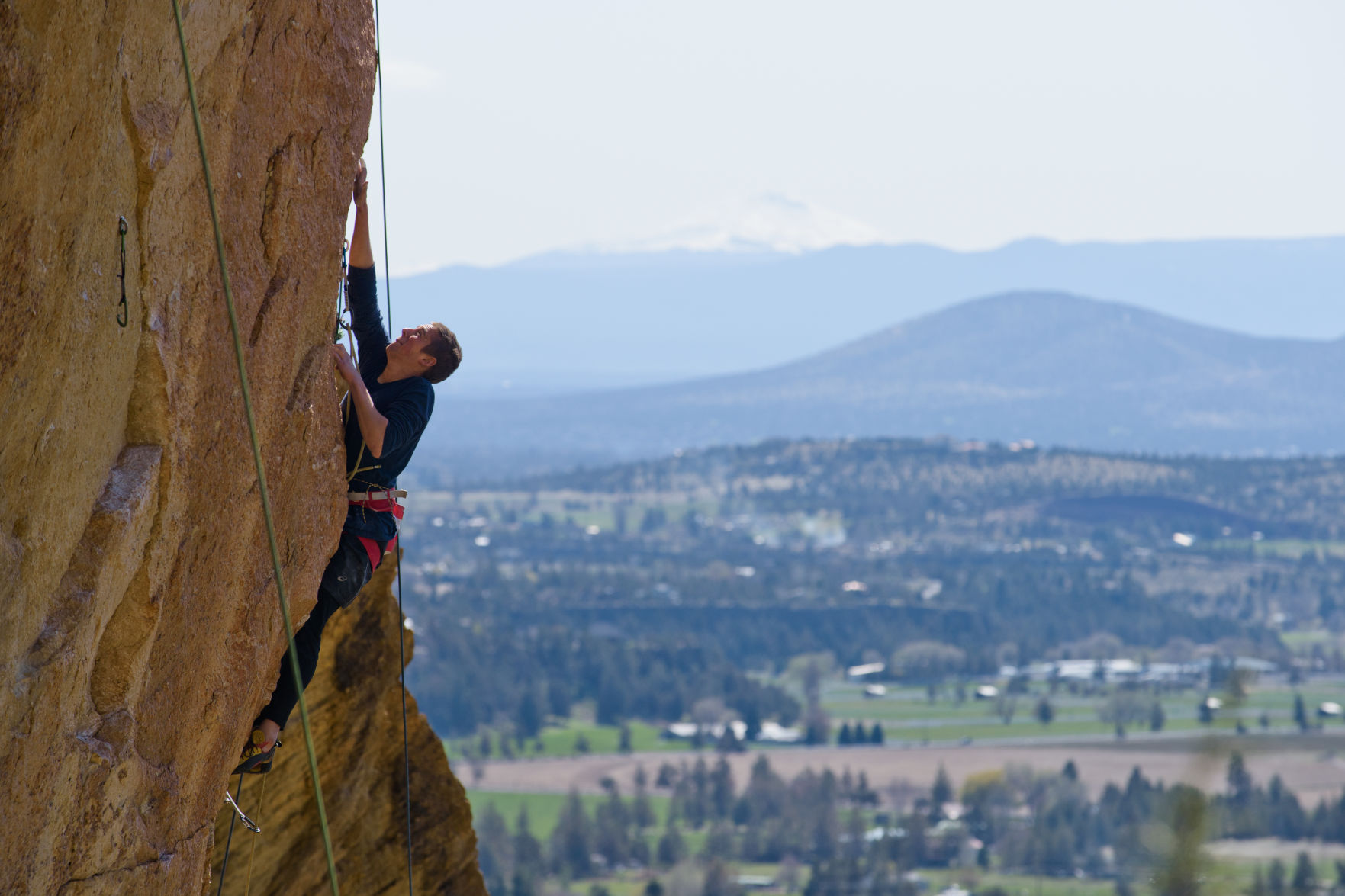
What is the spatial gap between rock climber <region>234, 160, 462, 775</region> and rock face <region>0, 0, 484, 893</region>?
0.27 metres

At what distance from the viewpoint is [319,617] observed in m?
8.31

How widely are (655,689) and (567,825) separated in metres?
40.9

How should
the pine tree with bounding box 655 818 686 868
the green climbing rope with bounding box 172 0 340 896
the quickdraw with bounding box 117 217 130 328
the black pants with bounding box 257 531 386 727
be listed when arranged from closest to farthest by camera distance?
the quickdraw with bounding box 117 217 130 328
the green climbing rope with bounding box 172 0 340 896
the black pants with bounding box 257 531 386 727
the pine tree with bounding box 655 818 686 868

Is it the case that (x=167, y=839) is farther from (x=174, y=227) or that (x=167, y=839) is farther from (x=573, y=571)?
(x=573, y=571)

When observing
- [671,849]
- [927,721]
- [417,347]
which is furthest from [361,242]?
[927,721]

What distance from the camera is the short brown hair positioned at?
810cm

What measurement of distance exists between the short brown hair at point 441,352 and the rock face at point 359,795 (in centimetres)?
426

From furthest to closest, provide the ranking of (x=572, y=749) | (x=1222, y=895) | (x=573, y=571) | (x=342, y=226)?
(x=573, y=571) < (x=572, y=749) < (x=1222, y=895) < (x=342, y=226)

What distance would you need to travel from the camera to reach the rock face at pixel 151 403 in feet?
18.0

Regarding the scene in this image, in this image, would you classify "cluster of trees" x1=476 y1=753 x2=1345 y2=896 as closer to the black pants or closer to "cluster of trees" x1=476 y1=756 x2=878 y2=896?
"cluster of trees" x1=476 y1=756 x2=878 y2=896

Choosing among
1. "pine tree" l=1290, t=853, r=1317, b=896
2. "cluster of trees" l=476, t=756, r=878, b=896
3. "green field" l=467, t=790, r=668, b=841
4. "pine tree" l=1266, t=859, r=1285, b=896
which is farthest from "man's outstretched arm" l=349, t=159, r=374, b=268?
"green field" l=467, t=790, r=668, b=841

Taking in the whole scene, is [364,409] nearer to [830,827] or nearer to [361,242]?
[361,242]

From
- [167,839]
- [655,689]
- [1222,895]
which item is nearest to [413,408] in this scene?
[167,839]

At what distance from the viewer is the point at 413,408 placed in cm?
805
